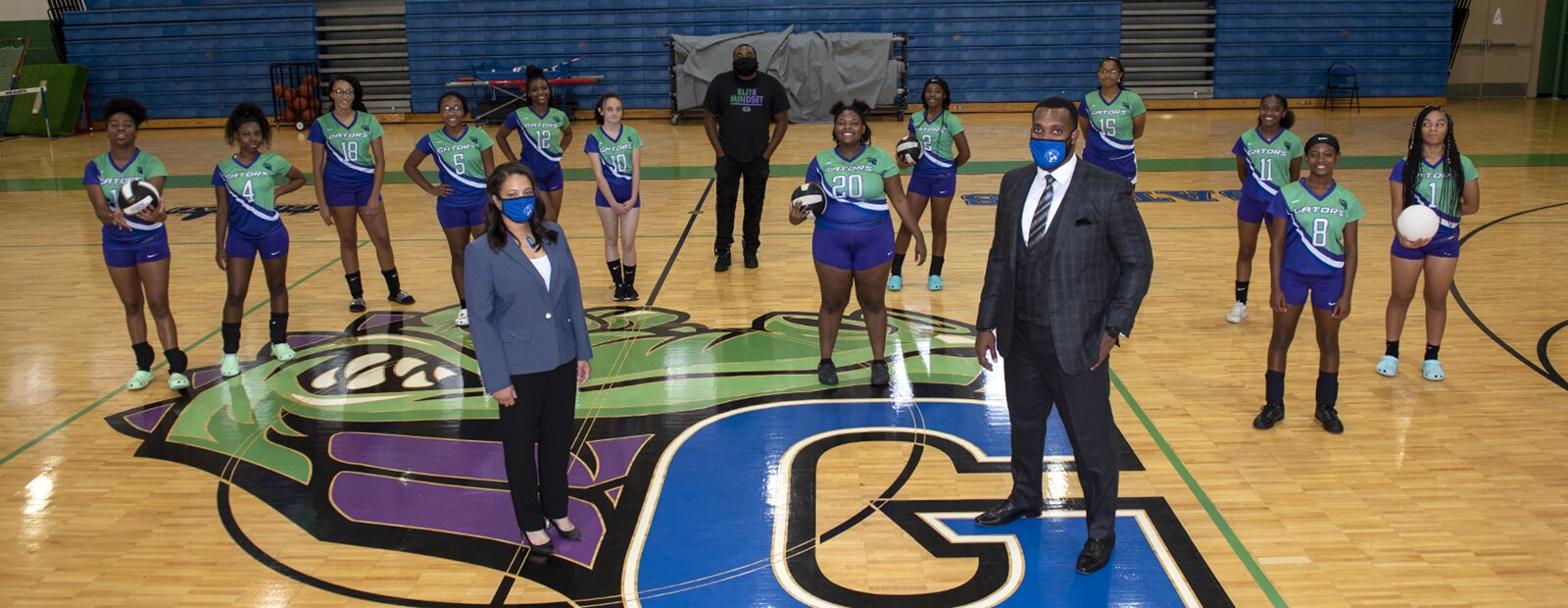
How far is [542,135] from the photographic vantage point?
29.3 ft

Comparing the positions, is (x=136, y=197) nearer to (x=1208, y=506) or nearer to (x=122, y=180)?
(x=122, y=180)

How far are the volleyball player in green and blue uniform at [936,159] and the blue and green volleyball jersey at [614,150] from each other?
6.93 ft

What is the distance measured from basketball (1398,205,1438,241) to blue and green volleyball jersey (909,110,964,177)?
3.36 meters

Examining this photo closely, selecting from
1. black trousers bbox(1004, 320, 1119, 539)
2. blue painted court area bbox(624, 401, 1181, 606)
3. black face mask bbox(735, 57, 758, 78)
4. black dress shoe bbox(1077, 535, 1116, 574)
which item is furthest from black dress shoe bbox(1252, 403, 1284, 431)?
black face mask bbox(735, 57, 758, 78)

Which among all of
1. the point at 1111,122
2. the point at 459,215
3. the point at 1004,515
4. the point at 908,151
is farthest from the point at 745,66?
the point at 1004,515

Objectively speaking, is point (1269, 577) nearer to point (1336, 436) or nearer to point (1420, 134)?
point (1336, 436)

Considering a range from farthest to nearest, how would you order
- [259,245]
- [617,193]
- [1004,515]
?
1. [617,193]
2. [259,245]
3. [1004,515]

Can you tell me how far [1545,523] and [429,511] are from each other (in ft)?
15.9

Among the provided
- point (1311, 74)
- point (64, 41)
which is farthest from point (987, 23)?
point (64, 41)

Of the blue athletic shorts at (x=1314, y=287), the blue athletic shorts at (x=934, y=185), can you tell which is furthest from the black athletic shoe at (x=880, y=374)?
the blue athletic shorts at (x=934, y=185)

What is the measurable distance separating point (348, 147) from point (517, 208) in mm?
4638

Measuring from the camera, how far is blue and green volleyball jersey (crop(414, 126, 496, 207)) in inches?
321

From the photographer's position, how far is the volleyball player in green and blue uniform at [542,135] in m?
8.89

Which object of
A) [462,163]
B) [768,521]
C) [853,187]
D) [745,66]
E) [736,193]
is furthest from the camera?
[736,193]
